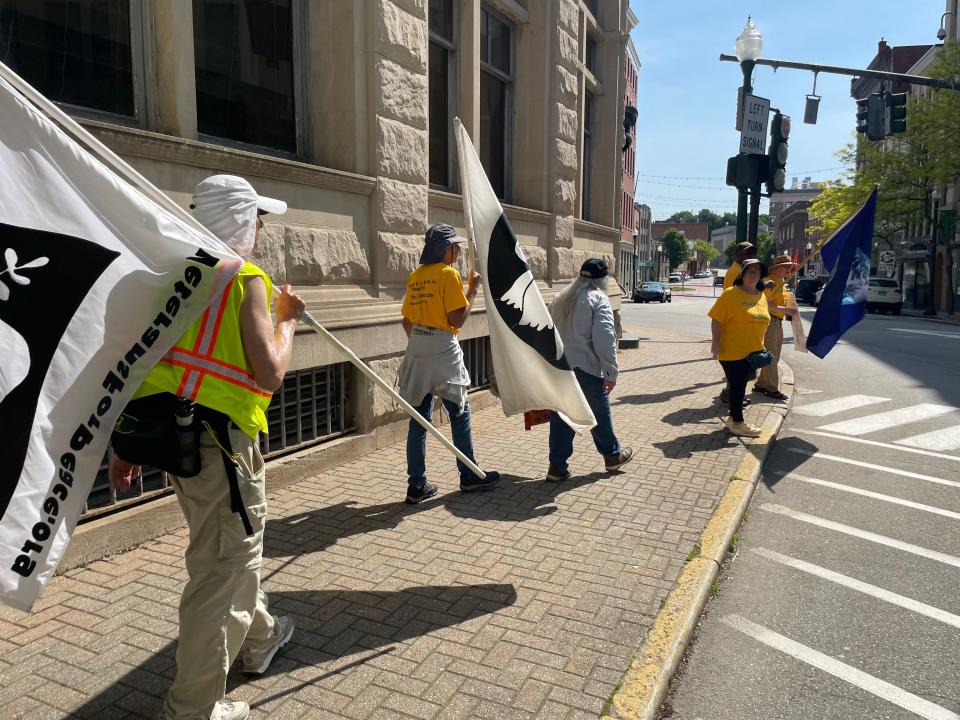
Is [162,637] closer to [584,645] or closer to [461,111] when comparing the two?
[584,645]

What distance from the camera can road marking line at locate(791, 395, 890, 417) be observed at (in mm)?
9367

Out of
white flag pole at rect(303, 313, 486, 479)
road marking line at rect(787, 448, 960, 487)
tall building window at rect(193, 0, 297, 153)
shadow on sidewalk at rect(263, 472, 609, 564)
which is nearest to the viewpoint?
white flag pole at rect(303, 313, 486, 479)

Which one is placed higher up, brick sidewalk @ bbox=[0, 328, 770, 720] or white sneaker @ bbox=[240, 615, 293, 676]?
white sneaker @ bbox=[240, 615, 293, 676]

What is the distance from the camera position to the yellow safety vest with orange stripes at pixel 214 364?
2494 mm

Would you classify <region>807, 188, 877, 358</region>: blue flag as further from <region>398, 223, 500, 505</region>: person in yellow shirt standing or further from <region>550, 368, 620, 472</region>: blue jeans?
<region>398, 223, 500, 505</region>: person in yellow shirt standing

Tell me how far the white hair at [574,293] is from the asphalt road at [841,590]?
2138 mm

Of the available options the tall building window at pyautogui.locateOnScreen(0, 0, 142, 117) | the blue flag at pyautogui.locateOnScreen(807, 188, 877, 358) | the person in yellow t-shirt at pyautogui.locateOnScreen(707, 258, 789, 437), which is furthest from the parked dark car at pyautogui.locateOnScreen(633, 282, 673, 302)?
the tall building window at pyautogui.locateOnScreen(0, 0, 142, 117)

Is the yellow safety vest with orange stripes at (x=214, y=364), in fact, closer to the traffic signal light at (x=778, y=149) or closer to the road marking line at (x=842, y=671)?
the road marking line at (x=842, y=671)

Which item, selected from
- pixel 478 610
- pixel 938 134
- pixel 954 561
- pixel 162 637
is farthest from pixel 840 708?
pixel 938 134

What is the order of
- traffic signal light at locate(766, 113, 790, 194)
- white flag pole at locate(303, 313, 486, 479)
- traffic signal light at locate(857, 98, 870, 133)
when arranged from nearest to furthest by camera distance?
white flag pole at locate(303, 313, 486, 479)
traffic signal light at locate(766, 113, 790, 194)
traffic signal light at locate(857, 98, 870, 133)

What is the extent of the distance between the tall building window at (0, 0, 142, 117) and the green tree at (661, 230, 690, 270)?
410ft

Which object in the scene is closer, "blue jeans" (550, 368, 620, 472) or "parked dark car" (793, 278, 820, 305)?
"blue jeans" (550, 368, 620, 472)

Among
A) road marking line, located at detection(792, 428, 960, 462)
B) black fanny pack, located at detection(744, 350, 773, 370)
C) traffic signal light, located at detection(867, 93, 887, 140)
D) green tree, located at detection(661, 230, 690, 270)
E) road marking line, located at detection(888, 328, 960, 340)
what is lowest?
road marking line, located at detection(792, 428, 960, 462)

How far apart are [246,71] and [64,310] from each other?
422cm
